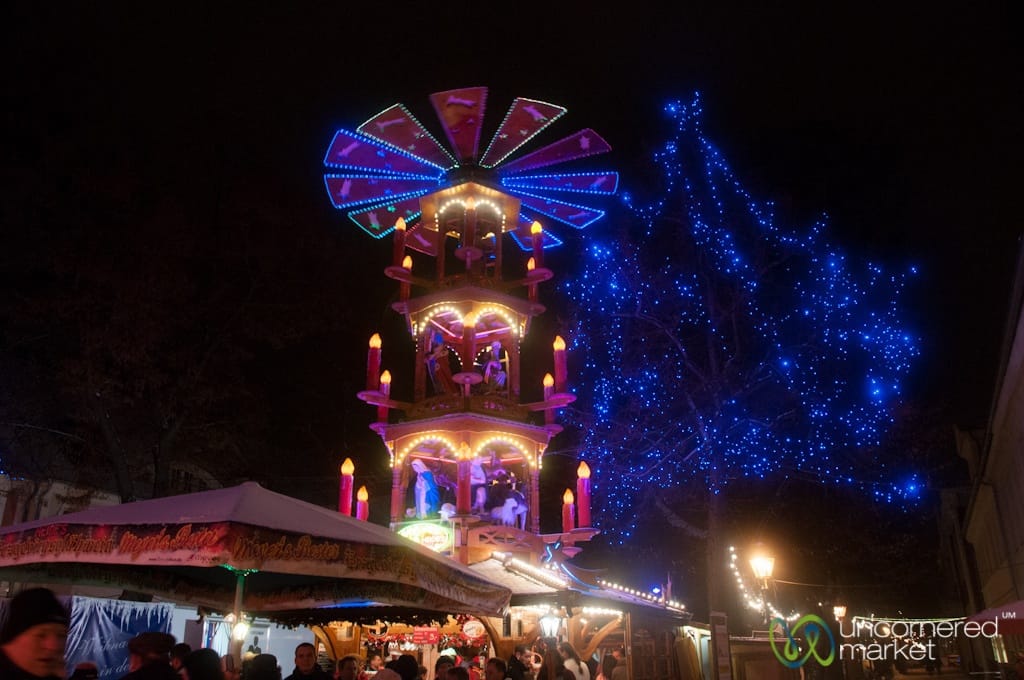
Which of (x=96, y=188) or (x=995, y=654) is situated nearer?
(x=96, y=188)

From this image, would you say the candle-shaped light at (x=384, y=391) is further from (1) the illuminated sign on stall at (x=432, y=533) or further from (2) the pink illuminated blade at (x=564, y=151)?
(2) the pink illuminated blade at (x=564, y=151)

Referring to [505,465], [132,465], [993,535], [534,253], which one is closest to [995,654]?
[993,535]

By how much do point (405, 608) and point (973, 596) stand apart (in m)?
33.0

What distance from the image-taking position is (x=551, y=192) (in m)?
23.0

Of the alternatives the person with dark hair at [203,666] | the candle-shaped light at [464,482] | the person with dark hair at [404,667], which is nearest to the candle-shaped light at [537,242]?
the candle-shaped light at [464,482]

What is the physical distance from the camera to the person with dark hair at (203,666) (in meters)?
4.59

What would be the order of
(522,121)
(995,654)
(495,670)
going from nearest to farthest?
(495,670), (522,121), (995,654)

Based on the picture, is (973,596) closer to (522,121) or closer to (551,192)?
(551,192)

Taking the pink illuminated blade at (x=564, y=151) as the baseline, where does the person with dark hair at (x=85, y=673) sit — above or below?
below

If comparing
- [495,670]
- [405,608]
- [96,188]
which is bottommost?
[495,670]

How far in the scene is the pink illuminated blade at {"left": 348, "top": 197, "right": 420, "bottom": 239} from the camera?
76.7 ft

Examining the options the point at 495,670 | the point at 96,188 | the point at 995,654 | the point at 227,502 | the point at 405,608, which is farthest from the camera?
the point at 995,654

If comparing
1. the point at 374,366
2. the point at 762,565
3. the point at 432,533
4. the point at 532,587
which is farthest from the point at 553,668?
the point at 374,366

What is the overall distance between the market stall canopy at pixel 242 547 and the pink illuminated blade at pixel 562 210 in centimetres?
1662
